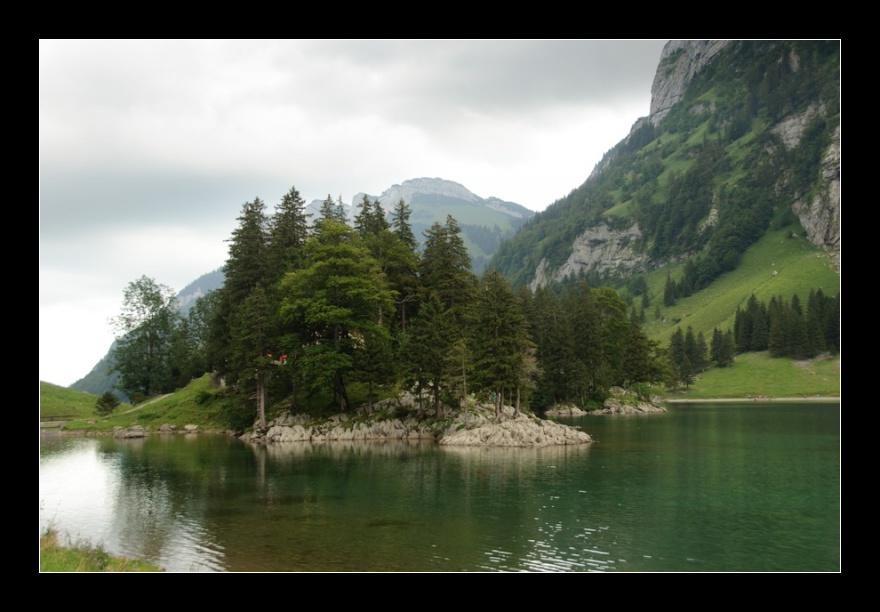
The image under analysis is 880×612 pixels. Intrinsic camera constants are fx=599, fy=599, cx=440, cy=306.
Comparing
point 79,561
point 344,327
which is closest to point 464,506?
point 79,561

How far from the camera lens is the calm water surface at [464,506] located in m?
23.8

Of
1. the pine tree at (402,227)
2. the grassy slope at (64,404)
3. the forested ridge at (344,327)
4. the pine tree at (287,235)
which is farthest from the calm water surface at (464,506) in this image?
the grassy slope at (64,404)

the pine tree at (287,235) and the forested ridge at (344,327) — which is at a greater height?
the pine tree at (287,235)

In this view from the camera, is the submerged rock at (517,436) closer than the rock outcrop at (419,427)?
Yes

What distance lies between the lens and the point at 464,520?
97.3 feet

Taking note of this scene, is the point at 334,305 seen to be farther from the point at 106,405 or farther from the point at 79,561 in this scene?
the point at 79,561

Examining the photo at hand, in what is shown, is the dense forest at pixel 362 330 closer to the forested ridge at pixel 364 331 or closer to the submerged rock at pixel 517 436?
the forested ridge at pixel 364 331

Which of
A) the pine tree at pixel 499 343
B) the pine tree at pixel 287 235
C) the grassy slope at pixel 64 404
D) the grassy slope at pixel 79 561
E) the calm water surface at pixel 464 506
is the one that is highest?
the pine tree at pixel 287 235

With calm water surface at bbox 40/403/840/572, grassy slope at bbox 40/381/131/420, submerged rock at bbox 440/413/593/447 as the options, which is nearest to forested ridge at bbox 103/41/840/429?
submerged rock at bbox 440/413/593/447

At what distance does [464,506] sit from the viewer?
108ft

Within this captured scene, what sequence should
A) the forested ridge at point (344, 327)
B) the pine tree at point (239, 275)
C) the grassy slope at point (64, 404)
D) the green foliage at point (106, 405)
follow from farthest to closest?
1. the grassy slope at point (64, 404)
2. the green foliage at point (106, 405)
3. the pine tree at point (239, 275)
4. the forested ridge at point (344, 327)

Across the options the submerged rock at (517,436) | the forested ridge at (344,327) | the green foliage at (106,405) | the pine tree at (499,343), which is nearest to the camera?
the submerged rock at (517,436)

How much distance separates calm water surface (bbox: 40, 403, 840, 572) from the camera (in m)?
23.8
